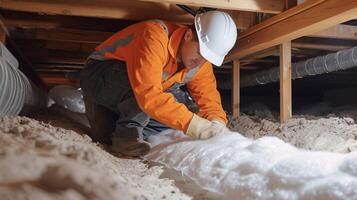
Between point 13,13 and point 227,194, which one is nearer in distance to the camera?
point 227,194

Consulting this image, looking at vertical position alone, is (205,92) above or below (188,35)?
below

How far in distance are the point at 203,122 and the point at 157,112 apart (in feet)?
0.77

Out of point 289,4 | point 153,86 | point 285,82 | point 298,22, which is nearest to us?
point 153,86

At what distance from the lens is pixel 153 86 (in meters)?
1.87

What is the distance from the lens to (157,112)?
6.11ft

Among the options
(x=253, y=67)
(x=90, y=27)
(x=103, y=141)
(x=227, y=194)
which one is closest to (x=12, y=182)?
(x=227, y=194)

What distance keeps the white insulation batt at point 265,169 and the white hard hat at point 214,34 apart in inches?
21.4

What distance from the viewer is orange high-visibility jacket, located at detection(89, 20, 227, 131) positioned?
1.87m

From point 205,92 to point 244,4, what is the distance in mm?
605

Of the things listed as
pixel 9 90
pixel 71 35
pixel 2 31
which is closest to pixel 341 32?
pixel 71 35

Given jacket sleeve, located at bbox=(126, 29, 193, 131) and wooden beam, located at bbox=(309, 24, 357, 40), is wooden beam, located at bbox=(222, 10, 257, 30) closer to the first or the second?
wooden beam, located at bbox=(309, 24, 357, 40)

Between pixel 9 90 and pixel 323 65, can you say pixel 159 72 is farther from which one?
pixel 323 65

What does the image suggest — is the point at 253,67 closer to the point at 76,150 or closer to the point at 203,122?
the point at 203,122

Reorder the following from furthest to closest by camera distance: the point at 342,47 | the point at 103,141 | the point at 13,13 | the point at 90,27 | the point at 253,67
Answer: the point at 253,67 → the point at 342,47 → the point at 90,27 → the point at 13,13 → the point at 103,141
